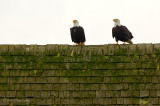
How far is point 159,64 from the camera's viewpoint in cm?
674

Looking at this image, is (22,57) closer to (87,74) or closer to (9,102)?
(9,102)

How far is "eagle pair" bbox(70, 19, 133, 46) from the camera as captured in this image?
8.79 meters

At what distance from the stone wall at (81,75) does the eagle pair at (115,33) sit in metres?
1.90

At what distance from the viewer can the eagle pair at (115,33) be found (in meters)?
8.79

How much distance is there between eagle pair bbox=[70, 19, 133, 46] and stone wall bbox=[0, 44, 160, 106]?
1901 millimetres

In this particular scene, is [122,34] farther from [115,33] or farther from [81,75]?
[81,75]

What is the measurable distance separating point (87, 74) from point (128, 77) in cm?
91

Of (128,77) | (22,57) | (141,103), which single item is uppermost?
(22,57)

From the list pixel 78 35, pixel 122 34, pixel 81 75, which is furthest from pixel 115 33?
pixel 81 75

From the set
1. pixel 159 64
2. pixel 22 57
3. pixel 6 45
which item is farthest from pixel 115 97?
pixel 6 45

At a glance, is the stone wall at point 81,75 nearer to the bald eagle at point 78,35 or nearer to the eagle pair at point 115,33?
the eagle pair at point 115,33

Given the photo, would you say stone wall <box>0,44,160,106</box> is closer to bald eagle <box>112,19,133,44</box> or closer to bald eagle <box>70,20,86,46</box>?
bald eagle <box>112,19,133,44</box>

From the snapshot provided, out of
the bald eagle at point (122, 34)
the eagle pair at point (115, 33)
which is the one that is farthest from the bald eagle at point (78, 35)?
the bald eagle at point (122, 34)

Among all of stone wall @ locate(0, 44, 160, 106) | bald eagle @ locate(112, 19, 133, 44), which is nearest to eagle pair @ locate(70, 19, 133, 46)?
bald eagle @ locate(112, 19, 133, 44)
